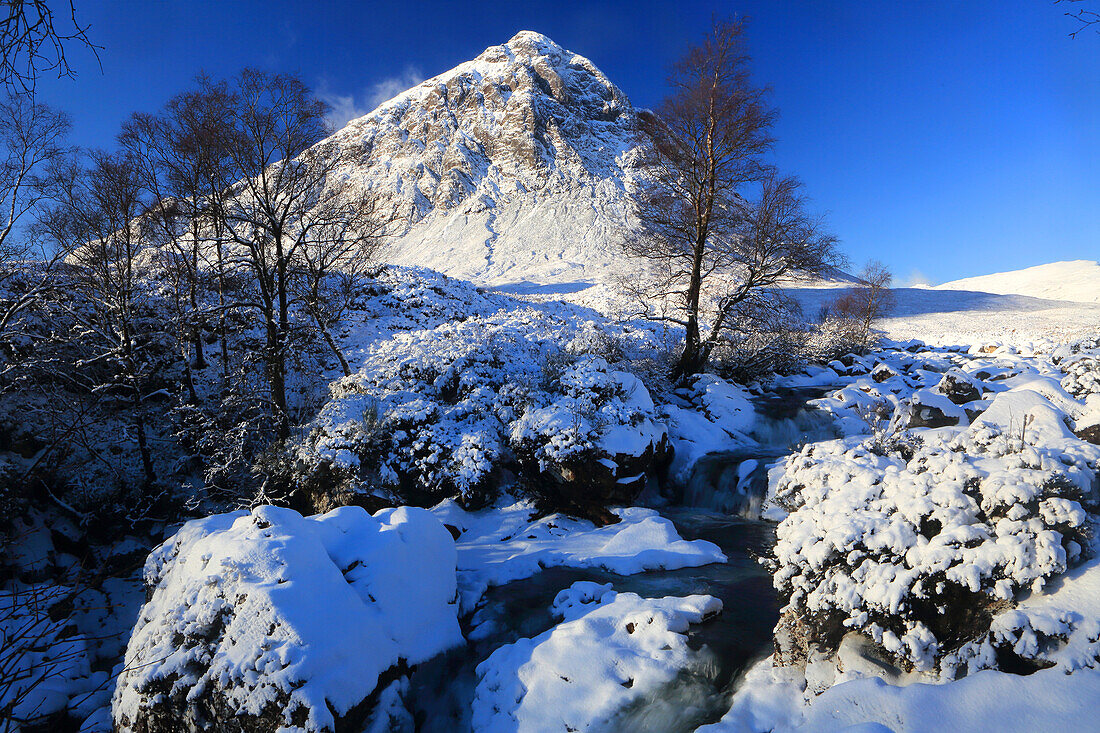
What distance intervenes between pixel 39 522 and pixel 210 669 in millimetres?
7644

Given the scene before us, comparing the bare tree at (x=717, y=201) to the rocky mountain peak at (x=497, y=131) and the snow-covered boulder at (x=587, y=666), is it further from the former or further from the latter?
the rocky mountain peak at (x=497, y=131)

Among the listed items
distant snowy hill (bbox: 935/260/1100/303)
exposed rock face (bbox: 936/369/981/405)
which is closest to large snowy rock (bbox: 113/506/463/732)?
exposed rock face (bbox: 936/369/981/405)

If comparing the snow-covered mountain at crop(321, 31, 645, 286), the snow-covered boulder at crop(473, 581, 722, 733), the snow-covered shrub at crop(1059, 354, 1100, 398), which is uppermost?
the snow-covered mountain at crop(321, 31, 645, 286)

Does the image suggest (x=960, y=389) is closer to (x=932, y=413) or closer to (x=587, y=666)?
(x=932, y=413)

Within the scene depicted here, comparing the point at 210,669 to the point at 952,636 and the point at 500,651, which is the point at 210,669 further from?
the point at 952,636

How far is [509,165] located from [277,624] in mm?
70190

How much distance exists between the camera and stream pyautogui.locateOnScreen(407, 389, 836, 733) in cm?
482

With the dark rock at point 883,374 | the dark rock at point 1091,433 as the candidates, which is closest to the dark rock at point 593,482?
the dark rock at point 1091,433

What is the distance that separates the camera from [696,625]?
570 cm

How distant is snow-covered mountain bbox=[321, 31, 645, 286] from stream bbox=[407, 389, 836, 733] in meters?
Answer: 34.6

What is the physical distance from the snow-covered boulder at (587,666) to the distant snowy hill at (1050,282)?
2379 inches

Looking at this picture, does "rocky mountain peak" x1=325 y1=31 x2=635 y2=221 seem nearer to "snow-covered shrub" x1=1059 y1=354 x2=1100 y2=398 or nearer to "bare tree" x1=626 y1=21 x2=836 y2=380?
"bare tree" x1=626 y1=21 x2=836 y2=380

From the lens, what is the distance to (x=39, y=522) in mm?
9000

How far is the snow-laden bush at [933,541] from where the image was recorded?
3.94 meters
